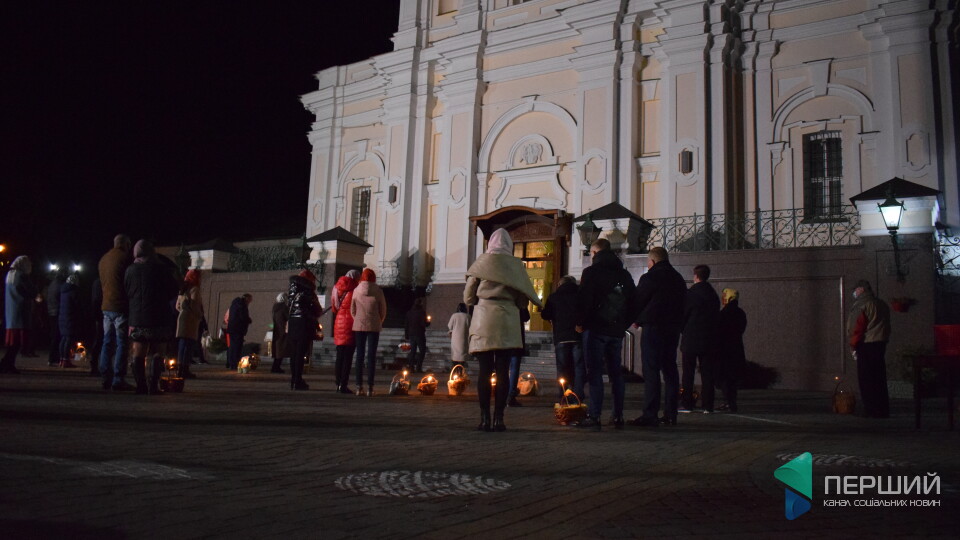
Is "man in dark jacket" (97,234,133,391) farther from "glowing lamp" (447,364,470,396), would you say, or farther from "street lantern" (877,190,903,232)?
"street lantern" (877,190,903,232)

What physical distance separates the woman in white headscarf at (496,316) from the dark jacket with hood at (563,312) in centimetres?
154

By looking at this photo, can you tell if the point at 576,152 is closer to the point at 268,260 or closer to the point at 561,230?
the point at 561,230

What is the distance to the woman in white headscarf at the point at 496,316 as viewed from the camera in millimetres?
6395

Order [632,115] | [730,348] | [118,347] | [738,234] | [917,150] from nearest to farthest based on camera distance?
[118,347] < [730,348] < [917,150] < [738,234] < [632,115]

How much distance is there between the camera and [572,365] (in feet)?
27.5

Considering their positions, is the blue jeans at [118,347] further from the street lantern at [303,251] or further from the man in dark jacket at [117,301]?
the street lantern at [303,251]

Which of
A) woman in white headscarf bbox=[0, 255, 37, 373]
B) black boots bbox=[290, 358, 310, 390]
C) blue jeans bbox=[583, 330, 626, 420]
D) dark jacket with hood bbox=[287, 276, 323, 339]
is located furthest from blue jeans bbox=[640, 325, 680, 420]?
woman in white headscarf bbox=[0, 255, 37, 373]

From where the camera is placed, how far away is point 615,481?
166 inches

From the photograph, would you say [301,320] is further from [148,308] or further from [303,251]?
[303,251]

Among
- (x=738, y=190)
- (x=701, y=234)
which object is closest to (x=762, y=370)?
(x=701, y=234)

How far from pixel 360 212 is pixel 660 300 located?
1964cm

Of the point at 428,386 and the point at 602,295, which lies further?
the point at 428,386

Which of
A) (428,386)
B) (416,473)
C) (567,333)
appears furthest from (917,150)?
(416,473)

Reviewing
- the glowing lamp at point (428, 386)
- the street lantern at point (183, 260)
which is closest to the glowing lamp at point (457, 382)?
the glowing lamp at point (428, 386)
